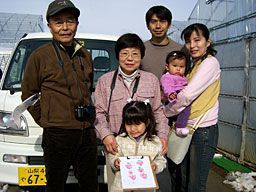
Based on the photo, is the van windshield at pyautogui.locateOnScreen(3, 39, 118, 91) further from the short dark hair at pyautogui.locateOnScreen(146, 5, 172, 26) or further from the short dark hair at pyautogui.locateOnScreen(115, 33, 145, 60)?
the short dark hair at pyautogui.locateOnScreen(115, 33, 145, 60)

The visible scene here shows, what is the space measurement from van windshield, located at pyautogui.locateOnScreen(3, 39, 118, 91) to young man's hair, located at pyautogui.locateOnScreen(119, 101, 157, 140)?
1.79 metres

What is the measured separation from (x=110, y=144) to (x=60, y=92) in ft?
1.96

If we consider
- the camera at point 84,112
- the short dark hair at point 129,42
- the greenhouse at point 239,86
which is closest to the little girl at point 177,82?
the short dark hair at point 129,42

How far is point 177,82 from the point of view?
107 inches

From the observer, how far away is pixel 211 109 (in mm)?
2686

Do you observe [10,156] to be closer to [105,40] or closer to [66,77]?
[66,77]

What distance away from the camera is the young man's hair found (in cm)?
247

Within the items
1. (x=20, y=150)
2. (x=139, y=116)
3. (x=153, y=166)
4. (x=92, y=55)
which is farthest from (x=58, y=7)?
(x=92, y=55)

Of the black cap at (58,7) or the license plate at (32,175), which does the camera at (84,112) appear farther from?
the license plate at (32,175)

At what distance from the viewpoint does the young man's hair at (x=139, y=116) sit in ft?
8.10

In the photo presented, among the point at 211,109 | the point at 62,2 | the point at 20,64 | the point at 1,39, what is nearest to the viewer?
the point at 62,2

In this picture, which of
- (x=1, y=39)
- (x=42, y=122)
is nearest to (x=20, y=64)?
(x=42, y=122)

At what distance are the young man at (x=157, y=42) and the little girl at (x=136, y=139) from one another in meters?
0.77

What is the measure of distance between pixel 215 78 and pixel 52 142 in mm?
1482
